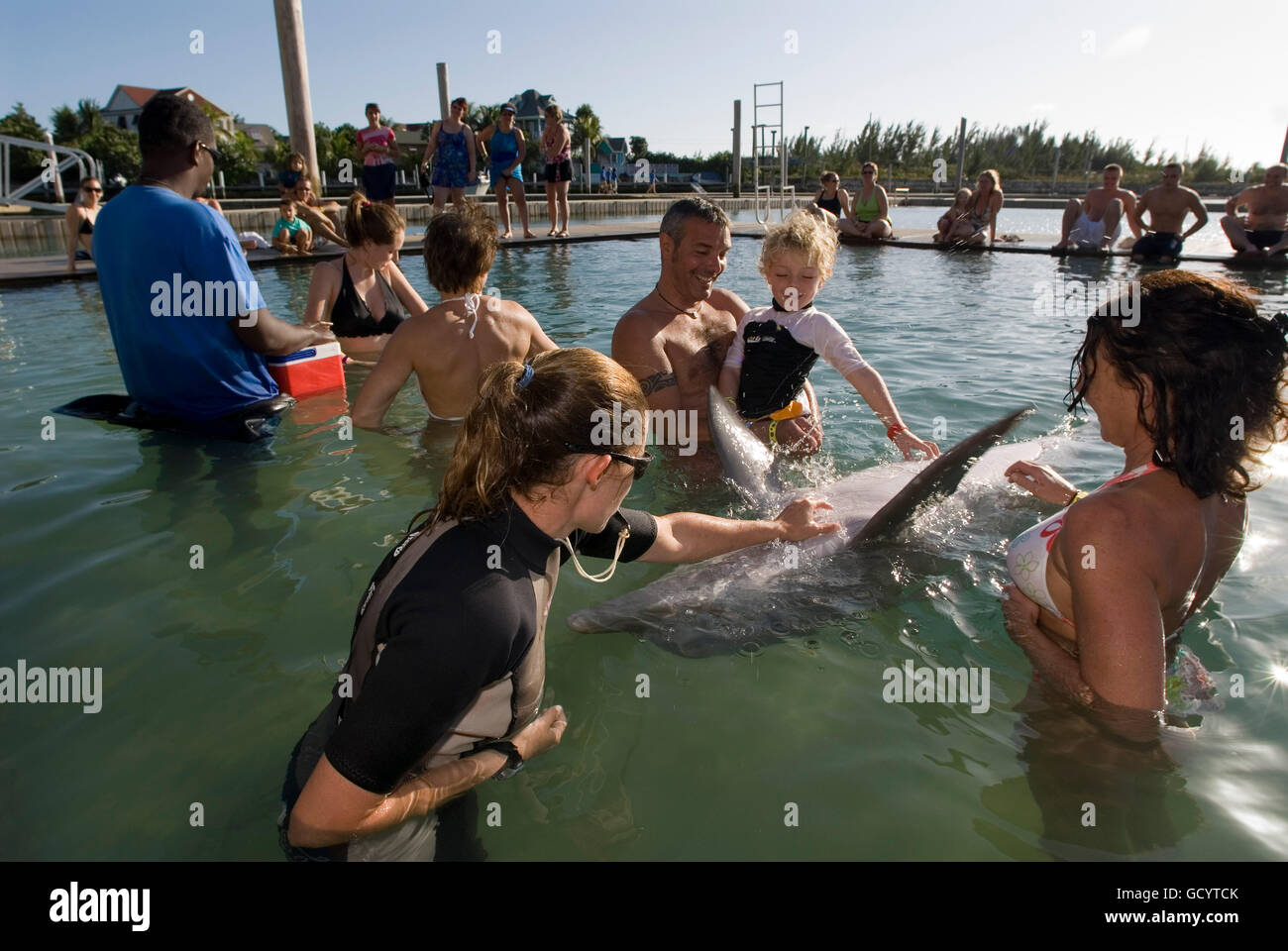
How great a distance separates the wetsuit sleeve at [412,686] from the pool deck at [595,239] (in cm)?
1365

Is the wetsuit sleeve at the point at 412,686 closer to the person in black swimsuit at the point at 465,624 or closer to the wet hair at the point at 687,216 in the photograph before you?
the person in black swimsuit at the point at 465,624

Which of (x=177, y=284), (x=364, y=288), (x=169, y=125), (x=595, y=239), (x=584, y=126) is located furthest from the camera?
(x=584, y=126)

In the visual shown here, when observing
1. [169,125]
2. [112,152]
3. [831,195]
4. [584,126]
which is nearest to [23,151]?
[112,152]

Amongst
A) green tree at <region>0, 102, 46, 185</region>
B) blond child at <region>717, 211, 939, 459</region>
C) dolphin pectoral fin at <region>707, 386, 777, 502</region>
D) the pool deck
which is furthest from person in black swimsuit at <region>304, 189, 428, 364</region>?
green tree at <region>0, 102, 46, 185</region>

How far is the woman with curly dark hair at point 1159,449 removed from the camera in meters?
2.15

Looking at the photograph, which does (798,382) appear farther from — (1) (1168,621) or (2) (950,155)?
(2) (950,155)

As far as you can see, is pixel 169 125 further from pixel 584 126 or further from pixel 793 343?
pixel 584 126

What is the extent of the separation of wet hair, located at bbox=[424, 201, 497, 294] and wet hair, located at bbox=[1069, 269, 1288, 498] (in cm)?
346

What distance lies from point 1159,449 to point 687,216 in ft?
11.3

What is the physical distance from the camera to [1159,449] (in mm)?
2244

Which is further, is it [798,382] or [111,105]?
[111,105]
